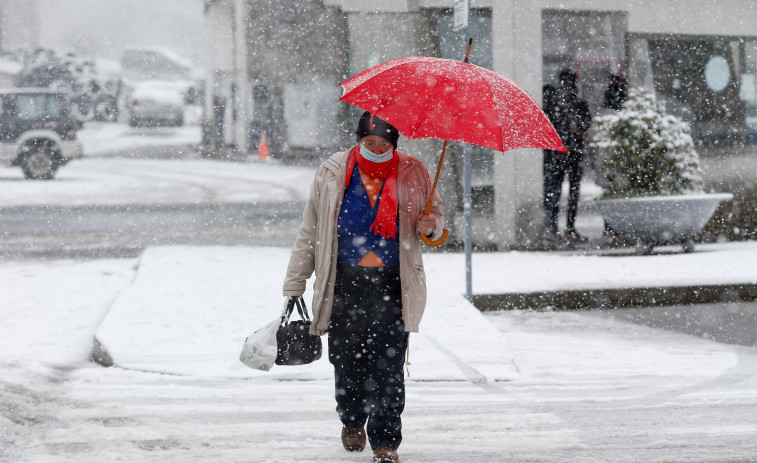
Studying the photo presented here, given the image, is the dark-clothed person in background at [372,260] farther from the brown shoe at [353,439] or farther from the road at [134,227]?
the road at [134,227]

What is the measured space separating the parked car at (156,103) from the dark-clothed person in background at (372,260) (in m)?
28.6

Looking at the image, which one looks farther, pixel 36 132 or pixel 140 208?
pixel 36 132

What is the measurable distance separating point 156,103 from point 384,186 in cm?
2974

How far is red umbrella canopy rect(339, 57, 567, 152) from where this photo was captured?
4160 mm

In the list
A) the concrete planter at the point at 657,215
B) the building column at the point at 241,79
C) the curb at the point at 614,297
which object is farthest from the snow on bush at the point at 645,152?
the building column at the point at 241,79

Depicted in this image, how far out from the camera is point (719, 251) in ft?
40.1

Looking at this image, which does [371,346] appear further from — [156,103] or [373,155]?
[156,103]

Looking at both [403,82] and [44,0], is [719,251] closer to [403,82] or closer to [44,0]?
[403,82]

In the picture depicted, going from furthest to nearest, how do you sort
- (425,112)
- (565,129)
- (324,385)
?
(565,129), (324,385), (425,112)

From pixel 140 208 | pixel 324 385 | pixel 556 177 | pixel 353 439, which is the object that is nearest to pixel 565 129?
pixel 556 177

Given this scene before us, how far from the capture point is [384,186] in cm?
444

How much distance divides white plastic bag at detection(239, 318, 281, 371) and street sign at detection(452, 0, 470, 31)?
14.2 ft

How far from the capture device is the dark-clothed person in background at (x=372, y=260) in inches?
174

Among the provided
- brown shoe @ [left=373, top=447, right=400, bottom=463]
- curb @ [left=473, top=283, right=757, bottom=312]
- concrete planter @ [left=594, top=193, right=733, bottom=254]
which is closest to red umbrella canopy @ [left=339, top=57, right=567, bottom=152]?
brown shoe @ [left=373, top=447, right=400, bottom=463]
